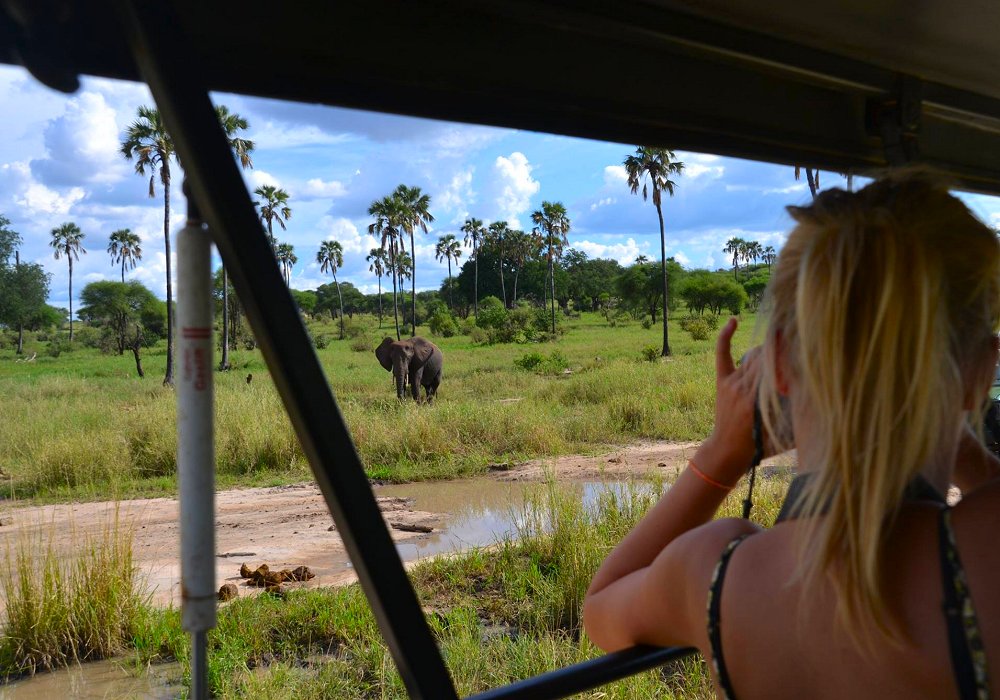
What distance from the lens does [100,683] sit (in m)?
4.17

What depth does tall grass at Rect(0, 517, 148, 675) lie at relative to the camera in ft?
13.7

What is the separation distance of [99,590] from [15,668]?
51cm

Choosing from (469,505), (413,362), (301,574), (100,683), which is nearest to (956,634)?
(100,683)

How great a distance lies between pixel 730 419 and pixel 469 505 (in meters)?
7.94

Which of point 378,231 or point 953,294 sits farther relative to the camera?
point 378,231

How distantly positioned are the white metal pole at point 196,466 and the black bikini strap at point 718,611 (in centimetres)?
41

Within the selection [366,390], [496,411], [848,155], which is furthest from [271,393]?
[848,155]

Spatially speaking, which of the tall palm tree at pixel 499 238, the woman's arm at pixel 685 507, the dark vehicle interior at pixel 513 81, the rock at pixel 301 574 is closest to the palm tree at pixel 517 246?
the tall palm tree at pixel 499 238

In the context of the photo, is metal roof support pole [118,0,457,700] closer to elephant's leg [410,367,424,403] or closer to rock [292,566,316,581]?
rock [292,566,316,581]

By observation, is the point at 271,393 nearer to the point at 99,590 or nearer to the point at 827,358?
the point at 99,590

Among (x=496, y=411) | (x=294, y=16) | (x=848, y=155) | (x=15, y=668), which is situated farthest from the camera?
(x=496, y=411)

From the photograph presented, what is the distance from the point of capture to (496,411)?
11.5 meters

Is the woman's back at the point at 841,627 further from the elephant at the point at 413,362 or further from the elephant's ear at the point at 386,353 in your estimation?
the elephant's ear at the point at 386,353

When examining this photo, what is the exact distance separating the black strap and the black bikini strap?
170 millimetres
